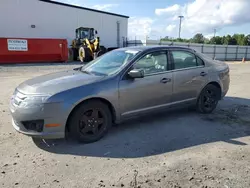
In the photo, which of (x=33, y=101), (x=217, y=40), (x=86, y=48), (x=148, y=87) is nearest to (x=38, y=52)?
(x=86, y=48)

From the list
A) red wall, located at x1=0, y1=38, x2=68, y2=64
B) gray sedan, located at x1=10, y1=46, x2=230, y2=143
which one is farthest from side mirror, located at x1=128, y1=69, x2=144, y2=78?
red wall, located at x1=0, y1=38, x2=68, y2=64

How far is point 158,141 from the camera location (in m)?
4.14

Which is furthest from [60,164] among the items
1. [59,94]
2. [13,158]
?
[59,94]

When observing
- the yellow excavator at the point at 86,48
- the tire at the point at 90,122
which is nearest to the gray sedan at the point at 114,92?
the tire at the point at 90,122

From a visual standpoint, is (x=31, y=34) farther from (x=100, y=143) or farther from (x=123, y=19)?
(x=100, y=143)

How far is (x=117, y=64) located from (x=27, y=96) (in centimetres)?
173

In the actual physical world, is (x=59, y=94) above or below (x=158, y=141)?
above

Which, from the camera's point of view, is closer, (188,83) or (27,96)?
(27,96)

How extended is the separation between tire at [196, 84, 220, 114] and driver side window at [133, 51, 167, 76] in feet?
4.31

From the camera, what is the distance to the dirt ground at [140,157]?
2982 mm

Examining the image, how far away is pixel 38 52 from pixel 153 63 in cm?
1681

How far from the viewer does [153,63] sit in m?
4.76

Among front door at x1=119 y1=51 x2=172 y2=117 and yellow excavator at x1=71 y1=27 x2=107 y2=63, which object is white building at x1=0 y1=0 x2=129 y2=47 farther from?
front door at x1=119 y1=51 x2=172 y2=117

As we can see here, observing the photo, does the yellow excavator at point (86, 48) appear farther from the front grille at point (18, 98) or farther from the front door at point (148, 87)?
the front grille at point (18, 98)
